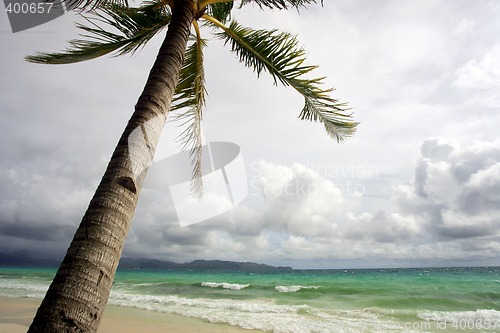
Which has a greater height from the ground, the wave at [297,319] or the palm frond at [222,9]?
the palm frond at [222,9]

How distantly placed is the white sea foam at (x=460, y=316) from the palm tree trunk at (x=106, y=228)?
40.9 ft

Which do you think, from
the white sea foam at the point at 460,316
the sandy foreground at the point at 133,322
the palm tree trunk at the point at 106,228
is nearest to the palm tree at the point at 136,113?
the palm tree trunk at the point at 106,228

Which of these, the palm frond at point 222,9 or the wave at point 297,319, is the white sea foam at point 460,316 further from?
the palm frond at point 222,9

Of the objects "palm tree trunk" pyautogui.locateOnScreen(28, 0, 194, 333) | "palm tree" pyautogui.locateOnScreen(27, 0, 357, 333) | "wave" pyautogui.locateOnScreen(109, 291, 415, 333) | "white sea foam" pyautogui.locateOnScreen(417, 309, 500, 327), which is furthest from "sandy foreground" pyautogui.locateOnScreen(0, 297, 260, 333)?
"white sea foam" pyautogui.locateOnScreen(417, 309, 500, 327)

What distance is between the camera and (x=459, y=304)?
51.0ft

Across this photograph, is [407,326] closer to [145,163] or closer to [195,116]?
A: [195,116]

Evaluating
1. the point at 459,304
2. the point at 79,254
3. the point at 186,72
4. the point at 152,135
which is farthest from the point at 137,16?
the point at 459,304

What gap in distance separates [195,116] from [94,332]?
406 cm

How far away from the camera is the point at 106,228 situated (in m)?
2.30

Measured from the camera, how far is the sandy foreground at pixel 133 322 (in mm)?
8469

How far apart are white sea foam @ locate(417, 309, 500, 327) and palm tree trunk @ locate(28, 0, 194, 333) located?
40.9 feet

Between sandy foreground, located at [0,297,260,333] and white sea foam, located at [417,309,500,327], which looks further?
white sea foam, located at [417,309,500,327]

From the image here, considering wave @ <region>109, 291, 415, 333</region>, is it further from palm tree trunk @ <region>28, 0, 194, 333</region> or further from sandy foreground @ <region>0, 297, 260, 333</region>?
palm tree trunk @ <region>28, 0, 194, 333</region>

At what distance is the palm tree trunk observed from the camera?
1.92 meters
